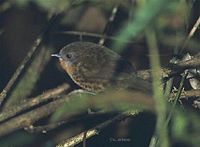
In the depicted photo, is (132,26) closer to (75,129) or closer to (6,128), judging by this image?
(6,128)

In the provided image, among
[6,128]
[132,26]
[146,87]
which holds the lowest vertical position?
[6,128]

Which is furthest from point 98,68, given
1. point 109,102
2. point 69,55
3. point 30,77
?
point 109,102

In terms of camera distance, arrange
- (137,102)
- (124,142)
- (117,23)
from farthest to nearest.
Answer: (117,23), (124,142), (137,102)

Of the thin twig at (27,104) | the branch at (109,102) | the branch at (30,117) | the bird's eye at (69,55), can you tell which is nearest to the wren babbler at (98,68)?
the bird's eye at (69,55)

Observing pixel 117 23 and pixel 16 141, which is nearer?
pixel 16 141

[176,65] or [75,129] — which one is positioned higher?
[176,65]

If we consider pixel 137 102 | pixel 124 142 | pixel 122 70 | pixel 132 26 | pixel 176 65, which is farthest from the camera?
pixel 124 142

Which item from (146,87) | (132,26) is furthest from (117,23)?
(132,26)

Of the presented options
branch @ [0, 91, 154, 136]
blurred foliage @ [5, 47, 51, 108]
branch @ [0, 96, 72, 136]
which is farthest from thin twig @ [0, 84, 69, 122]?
branch @ [0, 91, 154, 136]
